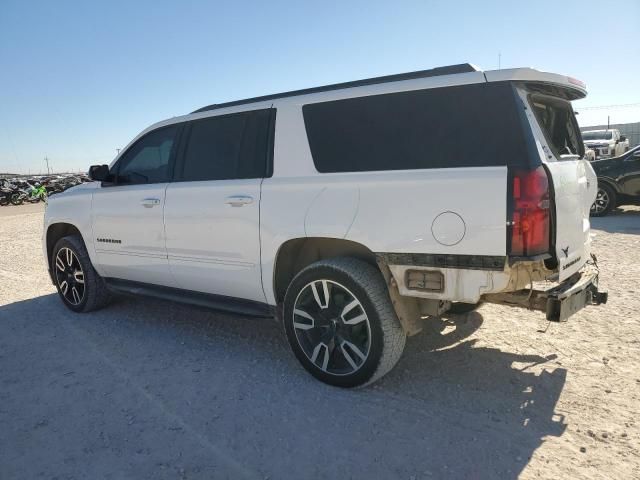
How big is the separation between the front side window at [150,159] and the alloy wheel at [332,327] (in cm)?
182

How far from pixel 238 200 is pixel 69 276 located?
9.09 ft

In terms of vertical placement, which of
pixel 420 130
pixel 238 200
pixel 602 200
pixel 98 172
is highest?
pixel 420 130

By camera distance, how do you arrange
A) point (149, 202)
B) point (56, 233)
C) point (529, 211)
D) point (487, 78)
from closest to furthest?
point (529, 211)
point (487, 78)
point (149, 202)
point (56, 233)

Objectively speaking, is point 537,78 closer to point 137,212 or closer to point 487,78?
point 487,78

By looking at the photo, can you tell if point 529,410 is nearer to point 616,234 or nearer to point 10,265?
point 616,234

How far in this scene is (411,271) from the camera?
3.04 m

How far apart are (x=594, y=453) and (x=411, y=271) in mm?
1331

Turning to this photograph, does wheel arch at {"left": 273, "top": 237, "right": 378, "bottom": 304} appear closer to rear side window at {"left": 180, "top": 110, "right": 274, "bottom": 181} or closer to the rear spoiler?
rear side window at {"left": 180, "top": 110, "right": 274, "bottom": 181}

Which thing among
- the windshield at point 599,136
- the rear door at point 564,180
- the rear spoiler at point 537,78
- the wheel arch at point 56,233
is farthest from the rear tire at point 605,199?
the windshield at point 599,136

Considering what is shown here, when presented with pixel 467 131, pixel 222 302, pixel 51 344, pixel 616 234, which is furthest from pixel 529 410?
pixel 616 234

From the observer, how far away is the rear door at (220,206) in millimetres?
3742

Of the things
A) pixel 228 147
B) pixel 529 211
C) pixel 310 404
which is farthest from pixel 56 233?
pixel 529 211

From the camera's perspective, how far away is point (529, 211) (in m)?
2.66

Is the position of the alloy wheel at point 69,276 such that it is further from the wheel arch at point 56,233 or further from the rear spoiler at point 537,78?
the rear spoiler at point 537,78
